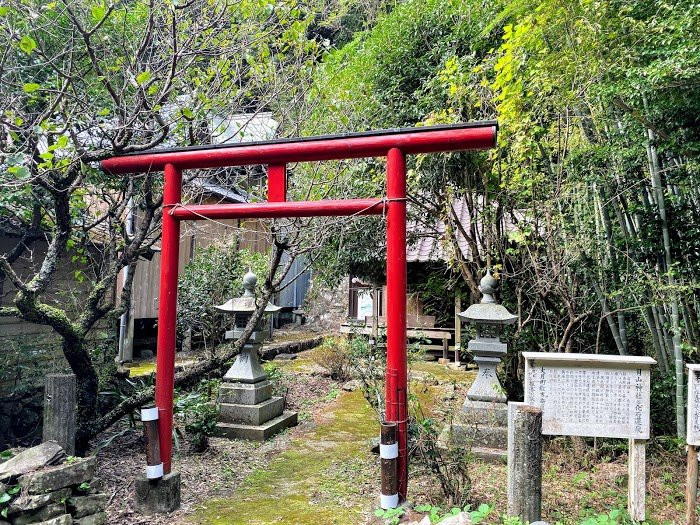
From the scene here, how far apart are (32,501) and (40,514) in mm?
133

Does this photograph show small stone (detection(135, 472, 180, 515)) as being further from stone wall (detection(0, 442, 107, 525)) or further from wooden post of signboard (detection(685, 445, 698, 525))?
wooden post of signboard (detection(685, 445, 698, 525))

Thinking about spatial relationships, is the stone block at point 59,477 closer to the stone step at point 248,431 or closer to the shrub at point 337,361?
the stone step at point 248,431

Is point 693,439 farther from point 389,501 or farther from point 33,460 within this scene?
point 33,460

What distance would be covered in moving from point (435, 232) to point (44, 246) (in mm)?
5866

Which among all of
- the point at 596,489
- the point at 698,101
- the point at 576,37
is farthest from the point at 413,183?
the point at 596,489

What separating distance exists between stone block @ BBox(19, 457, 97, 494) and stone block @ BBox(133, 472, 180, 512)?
474 millimetres

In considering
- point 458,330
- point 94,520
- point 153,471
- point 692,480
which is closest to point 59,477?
point 94,520

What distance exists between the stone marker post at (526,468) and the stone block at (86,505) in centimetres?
300

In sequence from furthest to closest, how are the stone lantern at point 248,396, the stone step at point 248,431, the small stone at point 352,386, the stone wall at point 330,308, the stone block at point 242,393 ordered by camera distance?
1. the stone wall at point 330,308
2. the small stone at point 352,386
3. the stone block at point 242,393
4. the stone lantern at point 248,396
5. the stone step at point 248,431

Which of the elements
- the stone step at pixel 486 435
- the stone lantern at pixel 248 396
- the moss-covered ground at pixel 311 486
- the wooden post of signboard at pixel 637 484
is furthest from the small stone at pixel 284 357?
the wooden post of signboard at pixel 637 484

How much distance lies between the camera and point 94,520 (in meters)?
3.43

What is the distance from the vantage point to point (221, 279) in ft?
26.5

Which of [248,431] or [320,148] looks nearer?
[320,148]

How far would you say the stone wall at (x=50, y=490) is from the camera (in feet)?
10.3
